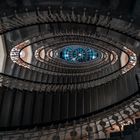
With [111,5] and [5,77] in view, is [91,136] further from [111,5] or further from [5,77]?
[5,77]

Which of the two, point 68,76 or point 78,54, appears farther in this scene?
point 78,54

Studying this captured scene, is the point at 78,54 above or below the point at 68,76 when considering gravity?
above

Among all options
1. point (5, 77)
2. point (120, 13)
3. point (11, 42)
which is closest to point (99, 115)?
point (120, 13)

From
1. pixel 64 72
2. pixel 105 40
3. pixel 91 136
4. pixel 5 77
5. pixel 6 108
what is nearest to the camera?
pixel 91 136

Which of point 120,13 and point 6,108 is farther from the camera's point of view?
point 6,108

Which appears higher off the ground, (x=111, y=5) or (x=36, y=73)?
(x=36, y=73)

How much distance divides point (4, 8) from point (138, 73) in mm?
4630

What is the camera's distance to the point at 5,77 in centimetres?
898

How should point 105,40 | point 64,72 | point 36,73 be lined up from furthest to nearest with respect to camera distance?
point 64,72 → point 36,73 → point 105,40

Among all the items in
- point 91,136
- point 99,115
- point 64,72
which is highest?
point 64,72

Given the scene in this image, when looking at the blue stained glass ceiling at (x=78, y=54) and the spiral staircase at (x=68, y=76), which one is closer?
the spiral staircase at (x=68, y=76)

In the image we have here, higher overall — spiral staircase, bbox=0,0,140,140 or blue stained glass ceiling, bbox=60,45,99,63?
blue stained glass ceiling, bbox=60,45,99,63

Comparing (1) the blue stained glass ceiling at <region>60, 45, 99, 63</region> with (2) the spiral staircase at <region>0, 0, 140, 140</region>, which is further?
(1) the blue stained glass ceiling at <region>60, 45, 99, 63</region>

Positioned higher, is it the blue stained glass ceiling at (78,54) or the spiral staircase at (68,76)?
the blue stained glass ceiling at (78,54)
